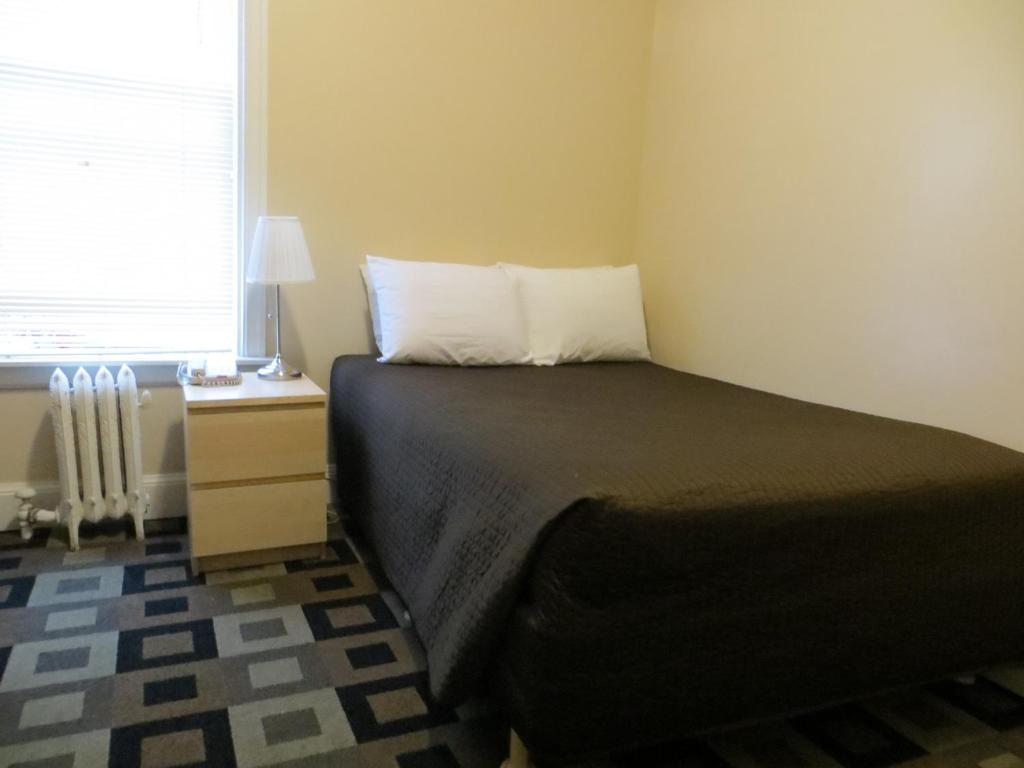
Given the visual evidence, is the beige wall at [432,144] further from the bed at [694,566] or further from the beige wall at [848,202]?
the bed at [694,566]

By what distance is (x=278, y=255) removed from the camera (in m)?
2.24

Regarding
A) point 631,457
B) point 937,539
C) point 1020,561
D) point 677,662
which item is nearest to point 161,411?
point 631,457

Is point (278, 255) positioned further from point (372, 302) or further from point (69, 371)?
point (69, 371)

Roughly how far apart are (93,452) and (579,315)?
65.2 inches

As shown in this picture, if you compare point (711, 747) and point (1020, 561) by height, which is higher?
point (1020, 561)

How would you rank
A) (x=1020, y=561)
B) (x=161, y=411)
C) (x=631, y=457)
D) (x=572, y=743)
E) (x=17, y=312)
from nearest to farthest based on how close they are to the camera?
(x=572, y=743) < (x=631, y=457) < (x=1020, y=561) < (x=17, y=312) < (x=161, y=411)

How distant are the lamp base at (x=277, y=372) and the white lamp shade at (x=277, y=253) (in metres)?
0.26

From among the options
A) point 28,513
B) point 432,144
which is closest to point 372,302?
point 432,144

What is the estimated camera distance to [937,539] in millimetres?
1391

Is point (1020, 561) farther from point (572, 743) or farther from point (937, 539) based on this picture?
point (572, 743)

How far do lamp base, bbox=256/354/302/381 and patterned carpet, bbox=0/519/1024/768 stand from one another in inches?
25.0

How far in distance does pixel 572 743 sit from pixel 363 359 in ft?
5.31

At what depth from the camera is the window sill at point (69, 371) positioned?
2244mm

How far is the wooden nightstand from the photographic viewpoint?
1.98m
